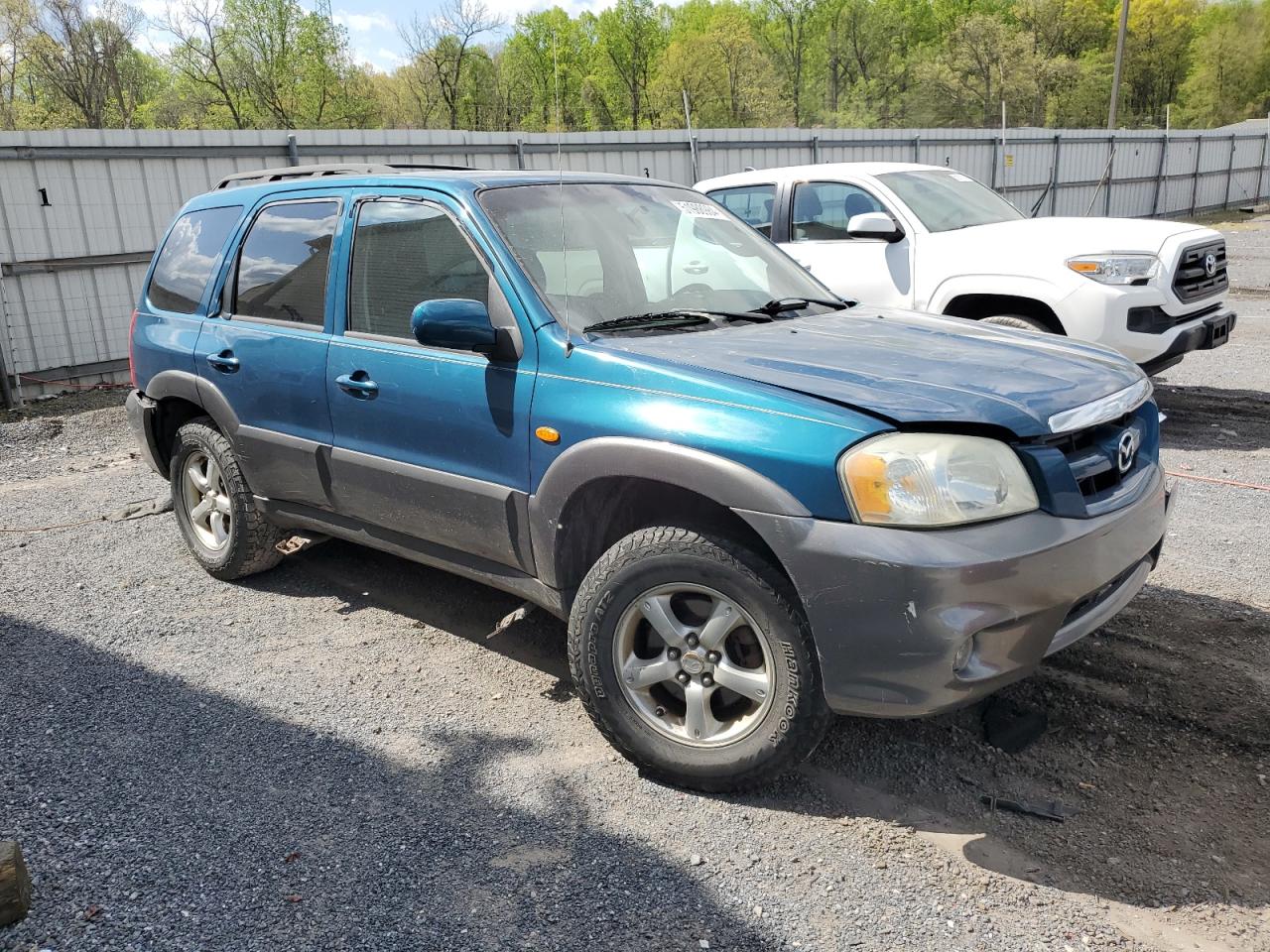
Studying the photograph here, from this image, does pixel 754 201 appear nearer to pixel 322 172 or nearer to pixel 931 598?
pixel 322 172

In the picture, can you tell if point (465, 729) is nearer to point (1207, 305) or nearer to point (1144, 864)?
point (1144, 864)

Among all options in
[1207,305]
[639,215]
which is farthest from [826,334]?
[1207,305]

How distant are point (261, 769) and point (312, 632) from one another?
1.22 m

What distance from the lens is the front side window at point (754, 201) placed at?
8.27 metres

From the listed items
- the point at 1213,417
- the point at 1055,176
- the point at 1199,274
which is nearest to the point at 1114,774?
the point at 1199,274

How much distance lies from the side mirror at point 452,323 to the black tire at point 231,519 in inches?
74.3

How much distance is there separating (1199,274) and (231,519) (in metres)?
6.63

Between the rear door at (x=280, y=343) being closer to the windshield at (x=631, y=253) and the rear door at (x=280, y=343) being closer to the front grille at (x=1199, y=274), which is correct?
the windshield at (x=631, y=253)

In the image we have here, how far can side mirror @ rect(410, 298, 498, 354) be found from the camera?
3402mm

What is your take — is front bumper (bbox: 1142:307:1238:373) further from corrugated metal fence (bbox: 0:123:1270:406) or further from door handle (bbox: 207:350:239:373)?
door handle (bbox: 207:350:239:373)

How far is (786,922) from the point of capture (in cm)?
260

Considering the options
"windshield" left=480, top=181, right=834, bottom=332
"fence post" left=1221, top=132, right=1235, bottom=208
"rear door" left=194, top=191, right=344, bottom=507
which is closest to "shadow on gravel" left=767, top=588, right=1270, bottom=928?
"windshield" left=480, top=181, right=834, bottom=332

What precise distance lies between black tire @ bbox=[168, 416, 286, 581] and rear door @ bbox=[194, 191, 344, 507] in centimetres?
18

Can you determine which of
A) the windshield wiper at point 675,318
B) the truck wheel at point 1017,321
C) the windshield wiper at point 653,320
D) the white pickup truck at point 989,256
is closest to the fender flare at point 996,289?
the white pickup truck at point 989,256
